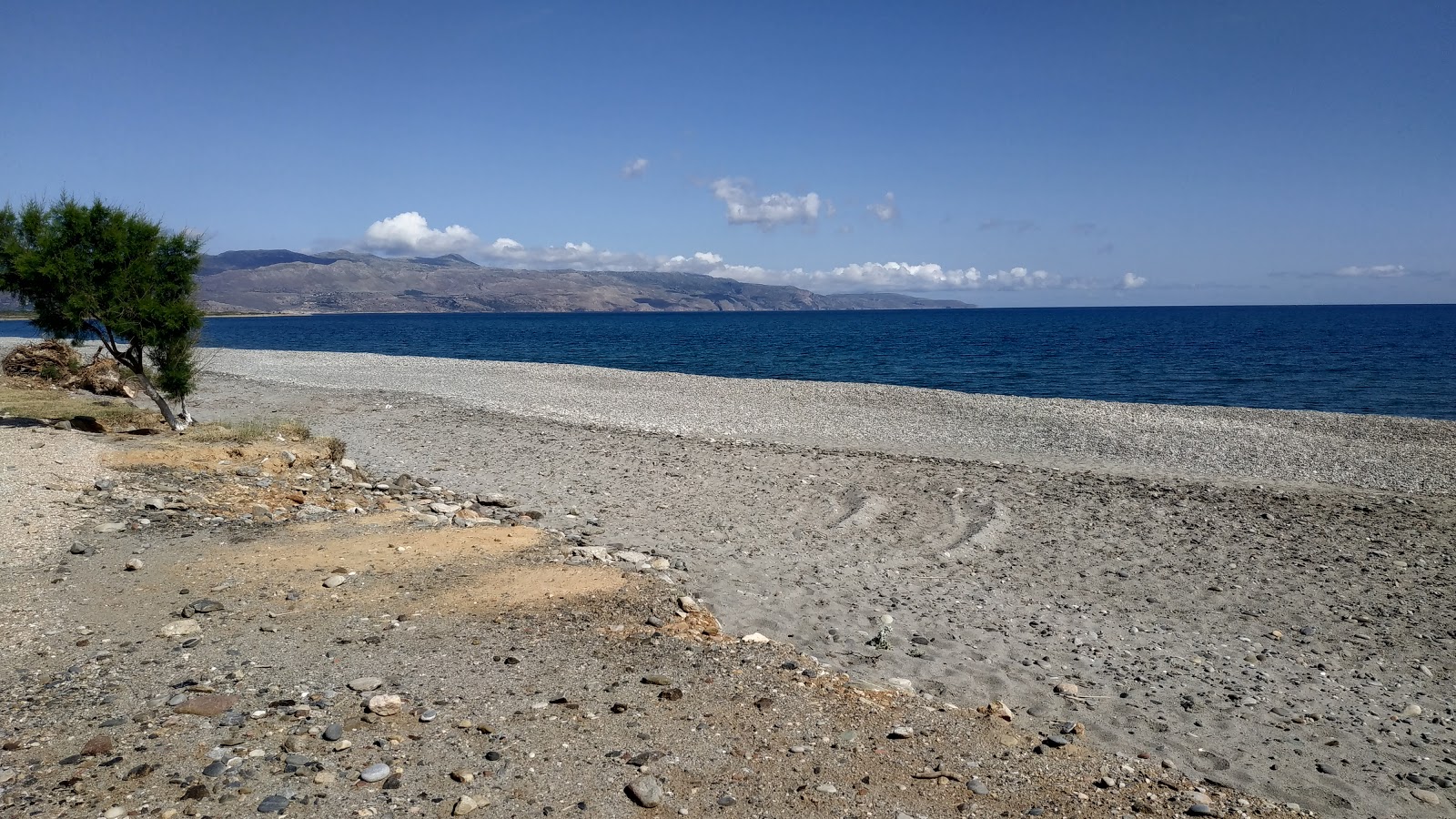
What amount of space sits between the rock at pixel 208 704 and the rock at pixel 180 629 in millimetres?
1318

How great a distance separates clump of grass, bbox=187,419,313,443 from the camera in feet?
47.3

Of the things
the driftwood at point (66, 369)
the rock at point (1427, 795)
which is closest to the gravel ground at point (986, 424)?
the driftwood at point (66, 369)

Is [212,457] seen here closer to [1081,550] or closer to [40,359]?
[1081,550]

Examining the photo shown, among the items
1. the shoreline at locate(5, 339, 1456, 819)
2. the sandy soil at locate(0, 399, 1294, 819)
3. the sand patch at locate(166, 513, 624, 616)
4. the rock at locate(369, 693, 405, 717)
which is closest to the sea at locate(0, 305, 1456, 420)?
the shoreline at locate(5, 339, 1456, 819)

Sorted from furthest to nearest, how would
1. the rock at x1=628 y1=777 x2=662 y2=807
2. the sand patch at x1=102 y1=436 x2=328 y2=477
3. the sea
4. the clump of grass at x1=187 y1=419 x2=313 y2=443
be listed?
1. the sea
2. the clump of grass at x1=187 y1=419 x2=313 y2=443
3. the sand patch at x1=102 y1=436 x2=328 y2=477
4. the rock at x1=628 y1=777 x2=662 y2=807

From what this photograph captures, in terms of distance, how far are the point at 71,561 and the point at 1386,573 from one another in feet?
46.5

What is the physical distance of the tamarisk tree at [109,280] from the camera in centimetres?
1466

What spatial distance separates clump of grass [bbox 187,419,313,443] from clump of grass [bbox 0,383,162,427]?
4.36ft

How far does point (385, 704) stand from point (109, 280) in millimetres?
13452

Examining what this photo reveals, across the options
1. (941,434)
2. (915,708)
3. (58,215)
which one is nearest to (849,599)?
(915,708)

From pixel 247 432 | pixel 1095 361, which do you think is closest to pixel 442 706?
pixel 247 432

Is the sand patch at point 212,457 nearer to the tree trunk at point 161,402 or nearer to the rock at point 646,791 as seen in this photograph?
the tree trunk at point 161,402

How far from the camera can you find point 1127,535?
11.7 meters

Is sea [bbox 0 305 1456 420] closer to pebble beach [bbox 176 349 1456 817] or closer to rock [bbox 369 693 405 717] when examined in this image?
pebble beach [bbox 176 349 1456 817]
